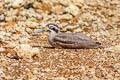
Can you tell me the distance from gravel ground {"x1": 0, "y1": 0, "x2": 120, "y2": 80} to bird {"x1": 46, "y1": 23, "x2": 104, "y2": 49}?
0.63 feet

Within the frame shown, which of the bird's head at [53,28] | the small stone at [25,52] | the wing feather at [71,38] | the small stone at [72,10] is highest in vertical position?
the small stone at [72,10]

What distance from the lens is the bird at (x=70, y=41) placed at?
9.82 meters

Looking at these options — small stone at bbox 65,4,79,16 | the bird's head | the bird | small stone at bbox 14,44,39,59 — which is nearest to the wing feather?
the bird

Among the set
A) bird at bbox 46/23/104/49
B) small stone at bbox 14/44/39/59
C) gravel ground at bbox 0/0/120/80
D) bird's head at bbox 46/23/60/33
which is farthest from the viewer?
bird's head at bbox 46/23/60/33

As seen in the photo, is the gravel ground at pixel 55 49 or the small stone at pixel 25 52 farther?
the small stone at pixel 25 52

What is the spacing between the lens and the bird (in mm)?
9820

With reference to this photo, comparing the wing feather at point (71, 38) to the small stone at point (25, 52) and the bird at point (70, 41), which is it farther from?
the small stone at point (25, 52)

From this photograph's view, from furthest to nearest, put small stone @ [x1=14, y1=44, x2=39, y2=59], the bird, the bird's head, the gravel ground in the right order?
the bird's head → the bird → small stone @ [x1=14, y1=44, x2=39, y2=59] → the gravel ground

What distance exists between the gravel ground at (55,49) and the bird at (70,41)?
19 centimetres

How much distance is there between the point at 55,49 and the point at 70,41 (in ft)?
1.82

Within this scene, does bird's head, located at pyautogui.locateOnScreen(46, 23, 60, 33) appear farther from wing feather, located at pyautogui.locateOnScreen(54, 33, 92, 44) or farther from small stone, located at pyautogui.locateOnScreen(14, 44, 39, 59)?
small stone, located at pyautogui.locateOnScreen(14, 44, 39, 59)

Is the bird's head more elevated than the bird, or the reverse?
the bird's head

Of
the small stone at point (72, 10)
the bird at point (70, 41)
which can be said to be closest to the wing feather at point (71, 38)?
the bird at point (70, 41)

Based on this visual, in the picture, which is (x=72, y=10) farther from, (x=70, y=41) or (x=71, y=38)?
(x=70, y=41)
